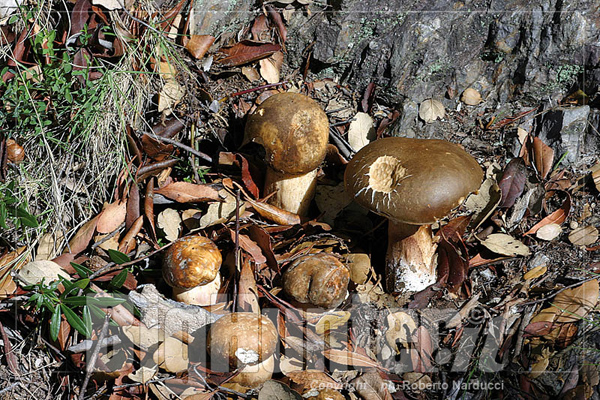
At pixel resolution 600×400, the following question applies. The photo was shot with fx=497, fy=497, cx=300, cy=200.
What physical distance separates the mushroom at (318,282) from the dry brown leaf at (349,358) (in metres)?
0.24

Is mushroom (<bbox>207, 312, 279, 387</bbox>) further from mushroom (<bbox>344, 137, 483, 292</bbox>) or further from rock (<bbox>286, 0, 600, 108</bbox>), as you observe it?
rock (<bbox>286, 0, 600, 108</bbox>)

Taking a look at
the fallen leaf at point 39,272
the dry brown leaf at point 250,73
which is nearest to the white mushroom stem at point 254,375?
the fallen leaf at point 39,272

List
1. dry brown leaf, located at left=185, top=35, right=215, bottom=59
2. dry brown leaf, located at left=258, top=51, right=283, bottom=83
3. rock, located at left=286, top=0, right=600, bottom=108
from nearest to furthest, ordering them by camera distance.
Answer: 1. rock, located at left=286, top=0, right=600, bottom=108
2. dry brown leaf, located at left=185, top=35, right=215, bottom=59
3. dry brown leaf, located at left=258, top=51, right=283, bottom=83

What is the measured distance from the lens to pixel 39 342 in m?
2.67

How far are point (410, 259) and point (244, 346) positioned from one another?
107cm

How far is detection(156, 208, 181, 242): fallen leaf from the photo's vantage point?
2904mm

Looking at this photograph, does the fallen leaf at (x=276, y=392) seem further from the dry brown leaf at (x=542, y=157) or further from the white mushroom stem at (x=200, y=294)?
the dry brown leaf at (x=542, y=157)

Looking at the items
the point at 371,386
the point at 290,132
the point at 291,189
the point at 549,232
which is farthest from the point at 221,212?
the point at 549,232

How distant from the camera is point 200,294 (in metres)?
2.77

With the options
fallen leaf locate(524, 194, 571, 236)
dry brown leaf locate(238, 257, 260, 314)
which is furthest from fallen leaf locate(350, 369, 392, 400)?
fallen leaf locate(524, 194, 571, 236)

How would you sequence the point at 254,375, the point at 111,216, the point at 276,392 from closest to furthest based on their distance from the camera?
the point at 276,392 → the point at 254,375 → the point at 111,216

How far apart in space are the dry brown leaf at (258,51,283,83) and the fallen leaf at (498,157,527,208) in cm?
162

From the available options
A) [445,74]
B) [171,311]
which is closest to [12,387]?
[171,311]

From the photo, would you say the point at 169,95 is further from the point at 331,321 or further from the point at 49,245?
the point at 331,321
